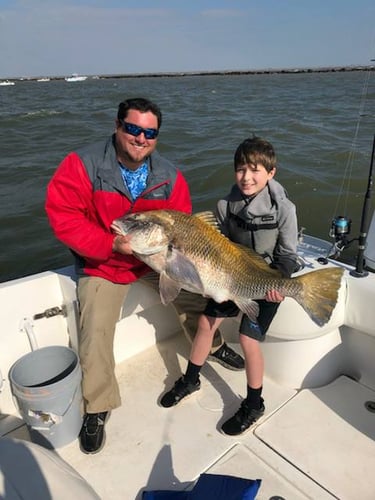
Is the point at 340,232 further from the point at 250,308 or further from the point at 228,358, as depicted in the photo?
the point at 228,358

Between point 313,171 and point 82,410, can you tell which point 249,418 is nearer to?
point 82,410

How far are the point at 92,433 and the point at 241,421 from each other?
3.31ft

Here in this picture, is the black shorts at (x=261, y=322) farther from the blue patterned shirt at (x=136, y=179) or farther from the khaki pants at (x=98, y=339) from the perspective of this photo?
the blue patterned shirt at (x=136, y=179)

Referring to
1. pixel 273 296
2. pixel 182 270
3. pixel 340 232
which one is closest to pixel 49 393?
pixel 182 270

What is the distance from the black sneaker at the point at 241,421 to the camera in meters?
2.86

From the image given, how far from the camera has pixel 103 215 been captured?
2.93 meters

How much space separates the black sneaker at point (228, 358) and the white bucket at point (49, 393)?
1.21 meters

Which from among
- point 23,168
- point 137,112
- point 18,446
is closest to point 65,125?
point 23,168

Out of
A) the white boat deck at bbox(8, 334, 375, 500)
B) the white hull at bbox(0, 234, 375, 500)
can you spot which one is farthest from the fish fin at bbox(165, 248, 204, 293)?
the white boat deck at bbox(8, 334, 375, 500)

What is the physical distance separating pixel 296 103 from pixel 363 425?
85.9ft

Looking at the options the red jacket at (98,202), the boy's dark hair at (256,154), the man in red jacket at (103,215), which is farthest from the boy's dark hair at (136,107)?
the boy's dark hair at (256,154)

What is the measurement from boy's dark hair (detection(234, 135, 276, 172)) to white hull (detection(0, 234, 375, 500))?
928 mm

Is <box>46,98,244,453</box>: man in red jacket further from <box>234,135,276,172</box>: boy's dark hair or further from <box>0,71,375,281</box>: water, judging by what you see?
<box>0,71,375,281</box>: water

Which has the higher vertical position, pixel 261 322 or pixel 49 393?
pixel 261 322
